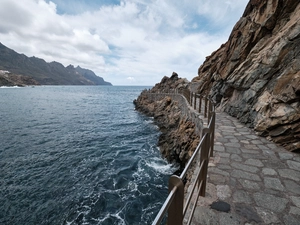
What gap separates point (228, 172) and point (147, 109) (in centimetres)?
2979

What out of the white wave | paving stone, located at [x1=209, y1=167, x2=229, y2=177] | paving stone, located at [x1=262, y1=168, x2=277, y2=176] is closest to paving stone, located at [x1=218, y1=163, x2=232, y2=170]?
paving stone, located at [x1=209, y1=167, x2=229, y2=177]

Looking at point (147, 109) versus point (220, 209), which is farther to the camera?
point (147, 109)

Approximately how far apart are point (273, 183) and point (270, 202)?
0.78m

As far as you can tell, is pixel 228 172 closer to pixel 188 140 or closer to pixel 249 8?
pixel 188 140

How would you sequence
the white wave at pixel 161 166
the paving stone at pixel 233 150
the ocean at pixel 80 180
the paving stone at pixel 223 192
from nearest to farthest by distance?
the paving stone at pixel 223 192, the paving stone at pixel 233 150, the ocean at pixel 80 180, the white wave at pixel 161 166

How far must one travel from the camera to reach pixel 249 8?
1373 centimetres

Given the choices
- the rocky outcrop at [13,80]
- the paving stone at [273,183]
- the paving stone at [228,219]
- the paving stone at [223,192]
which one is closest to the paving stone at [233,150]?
the paving stone at [273,183]

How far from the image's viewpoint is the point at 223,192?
3.58 m

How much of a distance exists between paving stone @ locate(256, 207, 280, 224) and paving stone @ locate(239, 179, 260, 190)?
0.67 m

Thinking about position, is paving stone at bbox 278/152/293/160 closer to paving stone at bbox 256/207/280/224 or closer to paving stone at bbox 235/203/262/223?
paving stone at bbox 256/207/280/224

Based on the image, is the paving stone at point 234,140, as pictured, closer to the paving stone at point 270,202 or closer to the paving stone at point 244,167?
the paving stone at point 244,167

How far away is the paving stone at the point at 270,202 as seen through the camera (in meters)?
3.07

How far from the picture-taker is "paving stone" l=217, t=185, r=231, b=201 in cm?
343

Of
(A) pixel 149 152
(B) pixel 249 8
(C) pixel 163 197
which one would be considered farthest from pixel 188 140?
(B) pixel 249 8
